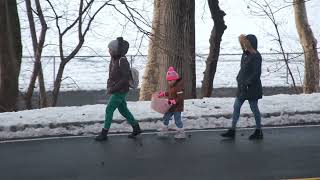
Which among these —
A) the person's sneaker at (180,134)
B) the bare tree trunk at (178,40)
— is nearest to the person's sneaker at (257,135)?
the person's sneaker at (180,134)

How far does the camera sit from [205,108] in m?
11.9

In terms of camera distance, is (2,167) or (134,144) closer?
(2,167)

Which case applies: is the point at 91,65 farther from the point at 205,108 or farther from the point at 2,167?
the point at 2,167

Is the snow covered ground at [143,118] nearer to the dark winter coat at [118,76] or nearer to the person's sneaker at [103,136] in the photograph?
the person's sneaker at [103,136]

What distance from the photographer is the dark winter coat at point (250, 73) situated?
9.47 metres

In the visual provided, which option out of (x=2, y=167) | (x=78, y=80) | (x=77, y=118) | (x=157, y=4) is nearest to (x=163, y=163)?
(x=2, y=167)

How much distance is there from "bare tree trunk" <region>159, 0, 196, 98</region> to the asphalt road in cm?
502

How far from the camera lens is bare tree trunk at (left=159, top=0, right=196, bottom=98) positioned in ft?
49.2

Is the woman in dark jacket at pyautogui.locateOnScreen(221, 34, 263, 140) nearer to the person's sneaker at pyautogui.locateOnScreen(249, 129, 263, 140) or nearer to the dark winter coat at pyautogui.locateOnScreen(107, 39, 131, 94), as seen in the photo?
the person's sneaker at pyautogui.locateOnScreen(249, 129, 263, 140)

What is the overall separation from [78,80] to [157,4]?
11985mm

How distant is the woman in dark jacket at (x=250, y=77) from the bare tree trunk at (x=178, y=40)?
535 centimetres

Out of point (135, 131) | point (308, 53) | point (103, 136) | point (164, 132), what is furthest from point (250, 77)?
point (308, 53)

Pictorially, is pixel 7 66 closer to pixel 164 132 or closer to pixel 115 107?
pixel 115 107

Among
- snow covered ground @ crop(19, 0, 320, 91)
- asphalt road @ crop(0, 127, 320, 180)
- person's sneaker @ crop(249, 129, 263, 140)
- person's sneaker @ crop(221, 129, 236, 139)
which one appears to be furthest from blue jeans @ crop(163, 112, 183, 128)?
snow covered ground @ crop(19, 0, 320, 91)
